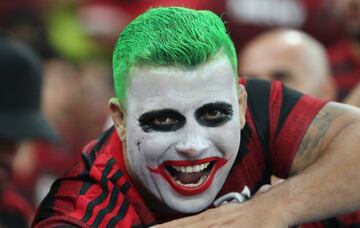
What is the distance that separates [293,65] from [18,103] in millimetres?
1727

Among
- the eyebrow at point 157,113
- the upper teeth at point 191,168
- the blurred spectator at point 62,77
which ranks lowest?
the blurred spectator at point 62,77

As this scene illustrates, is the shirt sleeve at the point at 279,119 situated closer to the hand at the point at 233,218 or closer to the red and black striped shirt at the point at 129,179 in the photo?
the red and black striped shirt at the point at 129,179

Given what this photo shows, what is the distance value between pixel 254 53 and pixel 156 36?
2782 millimetres

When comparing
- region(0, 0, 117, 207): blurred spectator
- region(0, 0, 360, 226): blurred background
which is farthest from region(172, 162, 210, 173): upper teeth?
region(0, 0, 360, 226): blurred background

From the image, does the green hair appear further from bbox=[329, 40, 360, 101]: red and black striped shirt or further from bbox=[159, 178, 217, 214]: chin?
bbox=[329, 40, 360, 101]: red and black striped shirt

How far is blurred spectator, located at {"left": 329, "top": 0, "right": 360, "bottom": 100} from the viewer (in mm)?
6320

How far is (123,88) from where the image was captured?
3094 millimetres

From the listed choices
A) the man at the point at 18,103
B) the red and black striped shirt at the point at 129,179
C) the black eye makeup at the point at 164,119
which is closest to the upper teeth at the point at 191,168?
the black eye makeup at the point at 164,119

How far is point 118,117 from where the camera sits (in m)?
3.23

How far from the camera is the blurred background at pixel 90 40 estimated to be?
6.47m

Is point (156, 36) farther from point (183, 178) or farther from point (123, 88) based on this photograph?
point (183, 178)

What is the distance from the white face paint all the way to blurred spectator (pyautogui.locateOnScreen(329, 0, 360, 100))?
10.5 feet

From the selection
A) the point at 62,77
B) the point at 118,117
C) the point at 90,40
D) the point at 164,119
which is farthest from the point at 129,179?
the point at 90,40

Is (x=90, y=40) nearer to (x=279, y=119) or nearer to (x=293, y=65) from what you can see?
(x=293, y=65)
